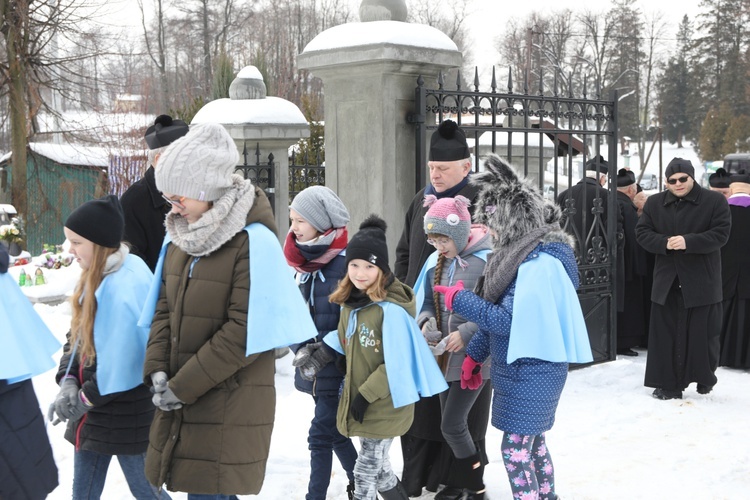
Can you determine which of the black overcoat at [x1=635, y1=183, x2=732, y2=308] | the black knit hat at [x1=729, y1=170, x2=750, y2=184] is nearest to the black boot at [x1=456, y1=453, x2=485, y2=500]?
the black overcoat at [x1=635, y1=183, x2=732, y2=308]

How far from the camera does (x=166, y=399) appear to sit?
2.96m

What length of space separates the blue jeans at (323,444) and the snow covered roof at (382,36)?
111 inches

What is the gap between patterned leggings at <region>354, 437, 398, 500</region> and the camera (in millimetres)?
3736

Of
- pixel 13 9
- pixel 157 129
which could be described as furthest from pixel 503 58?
pixel 157 129

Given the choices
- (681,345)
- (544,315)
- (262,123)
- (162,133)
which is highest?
(262,123)

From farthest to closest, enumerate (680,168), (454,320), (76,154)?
1. (76,154)
2. (680,168)
3. (454,320)

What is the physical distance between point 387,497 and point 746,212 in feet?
17.3

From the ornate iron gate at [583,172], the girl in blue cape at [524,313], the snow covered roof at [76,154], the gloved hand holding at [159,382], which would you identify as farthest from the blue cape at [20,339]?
the snow covered roof at [76,154]

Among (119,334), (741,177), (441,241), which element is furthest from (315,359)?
(741,177)

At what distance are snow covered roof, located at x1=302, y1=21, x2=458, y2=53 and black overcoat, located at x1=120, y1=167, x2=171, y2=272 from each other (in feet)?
6.30

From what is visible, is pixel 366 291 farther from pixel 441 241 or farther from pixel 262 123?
pixel 262 123

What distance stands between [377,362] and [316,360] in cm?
33

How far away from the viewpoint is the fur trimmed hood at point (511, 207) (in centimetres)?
378

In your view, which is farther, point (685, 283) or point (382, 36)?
point (685, 283)
